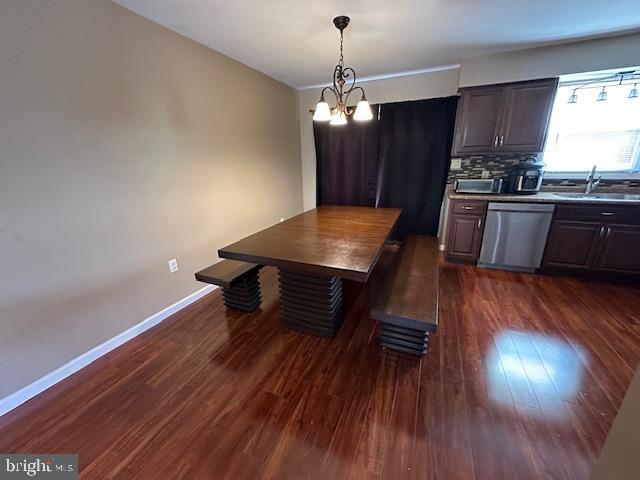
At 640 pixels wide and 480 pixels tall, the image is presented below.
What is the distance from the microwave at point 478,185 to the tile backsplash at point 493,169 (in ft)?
0.57

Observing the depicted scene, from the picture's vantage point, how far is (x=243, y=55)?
268 cm

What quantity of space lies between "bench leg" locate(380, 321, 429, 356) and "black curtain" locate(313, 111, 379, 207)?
2.52 metres

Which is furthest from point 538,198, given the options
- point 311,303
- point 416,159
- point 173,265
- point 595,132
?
point 173,265

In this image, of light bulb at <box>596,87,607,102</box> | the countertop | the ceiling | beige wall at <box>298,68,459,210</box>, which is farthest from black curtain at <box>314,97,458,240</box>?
light bulb at <box>596,87,607,102</box>

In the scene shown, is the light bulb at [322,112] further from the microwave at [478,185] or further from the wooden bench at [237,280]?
the microwave at [478,185]

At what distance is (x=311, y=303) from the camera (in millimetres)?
1981

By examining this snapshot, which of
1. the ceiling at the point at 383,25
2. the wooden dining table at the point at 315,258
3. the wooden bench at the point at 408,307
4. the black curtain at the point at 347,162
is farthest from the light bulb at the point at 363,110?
the black curtain at the point at 347,162

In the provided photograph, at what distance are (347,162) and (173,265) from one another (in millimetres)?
2802

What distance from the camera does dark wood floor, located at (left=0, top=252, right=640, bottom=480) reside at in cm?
120

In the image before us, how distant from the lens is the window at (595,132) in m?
2.79

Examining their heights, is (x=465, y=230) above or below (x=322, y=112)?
below

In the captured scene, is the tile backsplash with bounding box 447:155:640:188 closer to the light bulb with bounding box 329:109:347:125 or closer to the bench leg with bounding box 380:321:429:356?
the light bulb with bounding box 329:109:347:125

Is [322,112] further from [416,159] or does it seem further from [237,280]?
[416,159]

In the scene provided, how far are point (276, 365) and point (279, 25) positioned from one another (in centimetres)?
259
